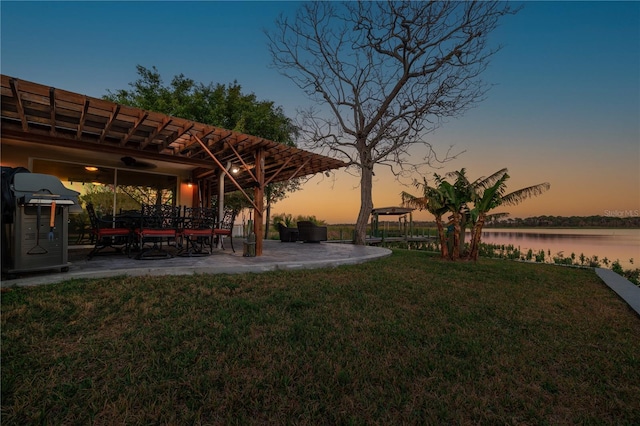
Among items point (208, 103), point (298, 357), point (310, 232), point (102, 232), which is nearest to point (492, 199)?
point (310, 232)

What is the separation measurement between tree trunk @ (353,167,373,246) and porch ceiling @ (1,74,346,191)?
12.9 ft

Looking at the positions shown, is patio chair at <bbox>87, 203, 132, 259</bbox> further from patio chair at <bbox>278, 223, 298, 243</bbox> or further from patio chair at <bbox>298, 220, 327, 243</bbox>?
patio chair at <bbox>278, 223, 298, 243</bbox>

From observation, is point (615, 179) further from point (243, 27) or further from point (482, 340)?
point (243, 27)

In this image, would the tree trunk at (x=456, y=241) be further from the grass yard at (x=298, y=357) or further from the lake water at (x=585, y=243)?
the lake water at (x=585, y=243)

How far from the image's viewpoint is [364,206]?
13367 mm

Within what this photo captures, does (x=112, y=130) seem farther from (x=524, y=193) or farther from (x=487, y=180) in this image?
(x=524, y=193)

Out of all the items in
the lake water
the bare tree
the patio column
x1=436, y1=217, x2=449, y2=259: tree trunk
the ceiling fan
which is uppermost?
the bare tree

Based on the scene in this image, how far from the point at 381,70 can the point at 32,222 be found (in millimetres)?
14392

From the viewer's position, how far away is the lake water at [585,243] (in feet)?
45.1

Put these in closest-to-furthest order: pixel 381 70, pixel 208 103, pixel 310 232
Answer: pixel 310 232 → pixel 381 70 → pixel 208 103

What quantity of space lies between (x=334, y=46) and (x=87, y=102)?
12.4 m

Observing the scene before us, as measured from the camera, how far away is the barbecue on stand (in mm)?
3977

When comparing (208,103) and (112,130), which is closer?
(112,130)

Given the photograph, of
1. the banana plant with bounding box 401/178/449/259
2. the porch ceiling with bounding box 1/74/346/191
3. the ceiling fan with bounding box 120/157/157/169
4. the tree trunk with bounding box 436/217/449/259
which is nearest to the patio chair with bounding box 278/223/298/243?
the porch ceiling with bounding box 1/74/346/191
